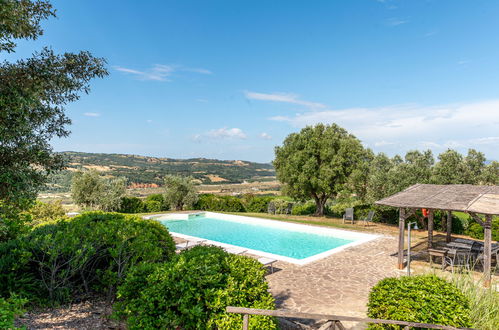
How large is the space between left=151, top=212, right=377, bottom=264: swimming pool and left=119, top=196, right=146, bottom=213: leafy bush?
389 centimetres

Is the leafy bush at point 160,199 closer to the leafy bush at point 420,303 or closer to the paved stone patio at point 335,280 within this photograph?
the paved stone patio at point 335,280

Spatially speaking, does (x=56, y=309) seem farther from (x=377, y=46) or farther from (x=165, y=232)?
(x=377, y=46)

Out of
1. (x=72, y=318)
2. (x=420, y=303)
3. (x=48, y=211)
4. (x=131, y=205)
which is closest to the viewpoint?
(x=420, y=303)

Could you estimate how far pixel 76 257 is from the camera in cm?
562

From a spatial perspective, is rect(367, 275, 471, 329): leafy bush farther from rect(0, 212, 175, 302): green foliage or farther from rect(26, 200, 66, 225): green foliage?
rect(26, 200, 66, 225): green foliage

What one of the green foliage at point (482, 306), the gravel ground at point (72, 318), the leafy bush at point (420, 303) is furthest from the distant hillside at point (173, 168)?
the leafy bush at point (420, 303)

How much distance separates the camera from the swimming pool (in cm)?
1418

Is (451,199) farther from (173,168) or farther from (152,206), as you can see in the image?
(173,168)

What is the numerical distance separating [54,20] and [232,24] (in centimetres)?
2126

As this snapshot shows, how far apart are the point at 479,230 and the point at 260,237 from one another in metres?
11.4

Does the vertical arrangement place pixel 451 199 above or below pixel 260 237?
above

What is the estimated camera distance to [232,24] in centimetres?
2455

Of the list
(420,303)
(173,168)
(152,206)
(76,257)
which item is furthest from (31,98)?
(173,168)

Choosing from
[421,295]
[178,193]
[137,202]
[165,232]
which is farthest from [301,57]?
[421,295]
